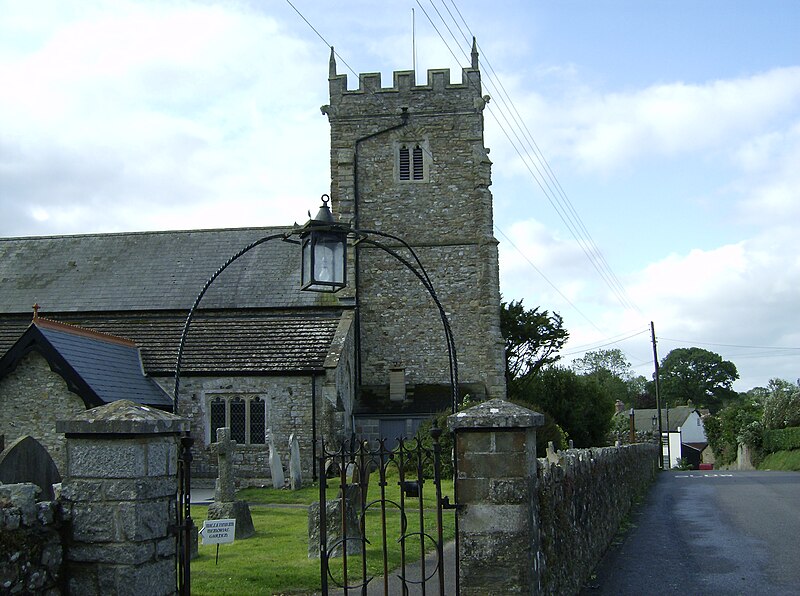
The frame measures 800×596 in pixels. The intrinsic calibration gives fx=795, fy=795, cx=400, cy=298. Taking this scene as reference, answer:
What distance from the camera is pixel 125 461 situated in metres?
4.95

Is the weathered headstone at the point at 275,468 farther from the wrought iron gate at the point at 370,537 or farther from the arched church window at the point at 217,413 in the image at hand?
the wrought iron gate at the point at 370,537

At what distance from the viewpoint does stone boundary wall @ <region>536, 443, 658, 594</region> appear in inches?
276

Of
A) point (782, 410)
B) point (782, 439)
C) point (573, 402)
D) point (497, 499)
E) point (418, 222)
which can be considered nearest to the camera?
point (497, 499)

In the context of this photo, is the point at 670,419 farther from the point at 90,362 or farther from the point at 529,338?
the point at 90,362

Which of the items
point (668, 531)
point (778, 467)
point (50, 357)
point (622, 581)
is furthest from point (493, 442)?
point (778, 467)

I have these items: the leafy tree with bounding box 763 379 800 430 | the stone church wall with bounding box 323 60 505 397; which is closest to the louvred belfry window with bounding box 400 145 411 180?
the stone church wall with bounding box 323 60 505 397

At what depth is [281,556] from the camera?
10891 mm

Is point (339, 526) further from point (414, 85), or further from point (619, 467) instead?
point (414, 85)

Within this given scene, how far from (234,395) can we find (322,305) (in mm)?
4521

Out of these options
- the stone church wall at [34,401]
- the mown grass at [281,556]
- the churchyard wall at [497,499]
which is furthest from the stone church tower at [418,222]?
the churchyard wall at [497,499]

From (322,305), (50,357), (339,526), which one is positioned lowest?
(339,526)

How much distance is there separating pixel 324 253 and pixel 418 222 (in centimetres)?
1822

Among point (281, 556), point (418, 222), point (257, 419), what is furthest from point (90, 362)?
point (281, 556)

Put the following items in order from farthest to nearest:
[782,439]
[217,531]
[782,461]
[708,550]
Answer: [782,439] → [782,461] → [708,550] → [217,531]
